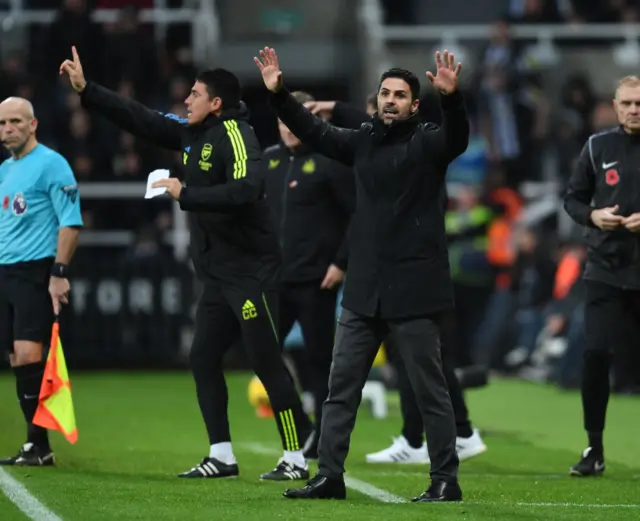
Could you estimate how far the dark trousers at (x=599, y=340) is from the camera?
10242mm

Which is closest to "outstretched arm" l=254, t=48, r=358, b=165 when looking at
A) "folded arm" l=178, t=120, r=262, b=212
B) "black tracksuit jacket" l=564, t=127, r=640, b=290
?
"folded arm" l=178, t=120, r=262, b=212

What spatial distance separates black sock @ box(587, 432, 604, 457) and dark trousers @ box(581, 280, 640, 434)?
3cm

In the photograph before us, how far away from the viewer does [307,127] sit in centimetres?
888

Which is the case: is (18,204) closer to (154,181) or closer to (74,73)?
(74,73)

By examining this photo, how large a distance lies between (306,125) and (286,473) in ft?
7.30

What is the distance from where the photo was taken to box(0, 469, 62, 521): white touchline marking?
25.7 ft

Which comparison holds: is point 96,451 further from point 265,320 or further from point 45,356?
point 265,320

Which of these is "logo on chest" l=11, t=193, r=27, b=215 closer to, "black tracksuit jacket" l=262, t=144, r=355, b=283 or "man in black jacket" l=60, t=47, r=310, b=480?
"man in black jacket" l=60, t=47, r=310, b=480

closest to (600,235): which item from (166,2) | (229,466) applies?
(229,466)

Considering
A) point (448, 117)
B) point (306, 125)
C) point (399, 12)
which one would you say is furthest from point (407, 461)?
point (399, 12)

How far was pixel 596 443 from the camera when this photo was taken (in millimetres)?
10258

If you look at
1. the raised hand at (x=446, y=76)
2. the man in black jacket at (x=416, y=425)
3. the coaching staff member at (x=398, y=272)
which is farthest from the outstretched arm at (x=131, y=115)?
the raised hand at (x=446, y=76)

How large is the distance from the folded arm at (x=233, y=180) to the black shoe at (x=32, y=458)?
211cm

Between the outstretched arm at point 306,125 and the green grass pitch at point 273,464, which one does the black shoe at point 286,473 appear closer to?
the green grass pitch at point 273,464
